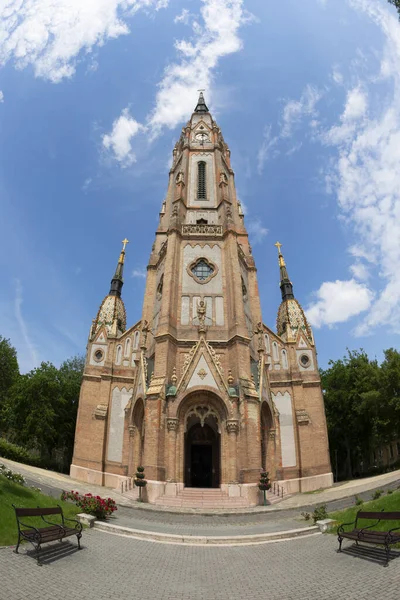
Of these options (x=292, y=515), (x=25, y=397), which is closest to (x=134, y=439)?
(x=292, y=515)

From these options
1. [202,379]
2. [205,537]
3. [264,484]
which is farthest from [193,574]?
[202,379]

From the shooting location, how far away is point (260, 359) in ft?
82.4

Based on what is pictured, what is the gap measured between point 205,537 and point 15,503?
19.8ft

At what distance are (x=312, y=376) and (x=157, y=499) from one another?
1742 cm

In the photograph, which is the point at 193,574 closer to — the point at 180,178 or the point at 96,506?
the point at 96,506

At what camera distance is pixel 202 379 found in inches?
865

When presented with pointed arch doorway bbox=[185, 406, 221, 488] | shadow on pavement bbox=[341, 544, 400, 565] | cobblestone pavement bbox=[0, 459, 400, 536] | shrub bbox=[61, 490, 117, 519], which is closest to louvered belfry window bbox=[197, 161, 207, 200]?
pointed arch doorway bbox=[185, 406, 221, 488]

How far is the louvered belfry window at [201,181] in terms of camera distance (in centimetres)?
3325

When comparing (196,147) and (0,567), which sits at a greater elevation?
(196,147)

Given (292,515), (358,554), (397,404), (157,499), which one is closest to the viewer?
(358,554)

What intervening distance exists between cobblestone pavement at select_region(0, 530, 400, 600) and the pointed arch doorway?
13.9 m

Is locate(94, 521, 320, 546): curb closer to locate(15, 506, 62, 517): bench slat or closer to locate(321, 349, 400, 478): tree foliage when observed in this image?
locate(15, 506, 62, 517): bench slat

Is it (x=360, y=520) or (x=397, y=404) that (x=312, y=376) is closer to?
(x=397, y=404)

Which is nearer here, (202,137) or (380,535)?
(380,535)
